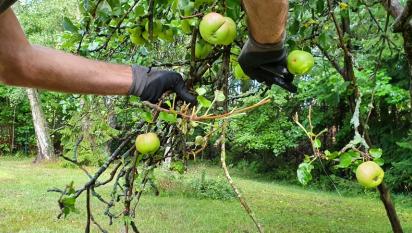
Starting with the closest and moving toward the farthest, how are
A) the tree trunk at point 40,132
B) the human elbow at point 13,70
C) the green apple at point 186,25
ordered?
the human elbow at point 13,70 < the green apple at point 186,25 < the tree trunk at point 40,132

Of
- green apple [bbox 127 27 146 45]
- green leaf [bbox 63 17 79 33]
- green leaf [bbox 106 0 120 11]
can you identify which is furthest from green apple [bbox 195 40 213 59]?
green leaf [bbox 63 17 79 33]

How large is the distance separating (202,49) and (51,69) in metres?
0.49

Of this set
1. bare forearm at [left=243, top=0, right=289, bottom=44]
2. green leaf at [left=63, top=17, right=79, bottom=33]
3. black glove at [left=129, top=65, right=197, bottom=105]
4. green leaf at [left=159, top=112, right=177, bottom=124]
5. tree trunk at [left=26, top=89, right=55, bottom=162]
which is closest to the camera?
bare forearm at [left=243, top=0, right=289, bottom=44]

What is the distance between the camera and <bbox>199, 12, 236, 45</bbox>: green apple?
55.4 inches

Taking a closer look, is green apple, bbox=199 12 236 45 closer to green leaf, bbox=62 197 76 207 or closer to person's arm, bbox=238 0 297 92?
person's arm, bbox=238 0 297 92

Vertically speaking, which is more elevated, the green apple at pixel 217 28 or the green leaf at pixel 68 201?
the green apple at pixel 217 28

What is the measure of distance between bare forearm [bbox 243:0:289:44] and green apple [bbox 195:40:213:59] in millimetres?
341

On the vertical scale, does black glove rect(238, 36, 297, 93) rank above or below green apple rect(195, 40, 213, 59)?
below

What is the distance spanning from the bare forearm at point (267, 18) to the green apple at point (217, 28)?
13 centimetres

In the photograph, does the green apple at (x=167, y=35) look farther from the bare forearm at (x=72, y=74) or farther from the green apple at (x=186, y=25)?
the bare forearm at (x=72, y=74)

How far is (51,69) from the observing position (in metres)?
1.65

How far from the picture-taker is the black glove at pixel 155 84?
1.45 meters

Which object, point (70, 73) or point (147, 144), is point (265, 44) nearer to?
point (147, 144)

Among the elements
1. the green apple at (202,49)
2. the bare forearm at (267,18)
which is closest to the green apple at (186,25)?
the green apple at (202,49)
